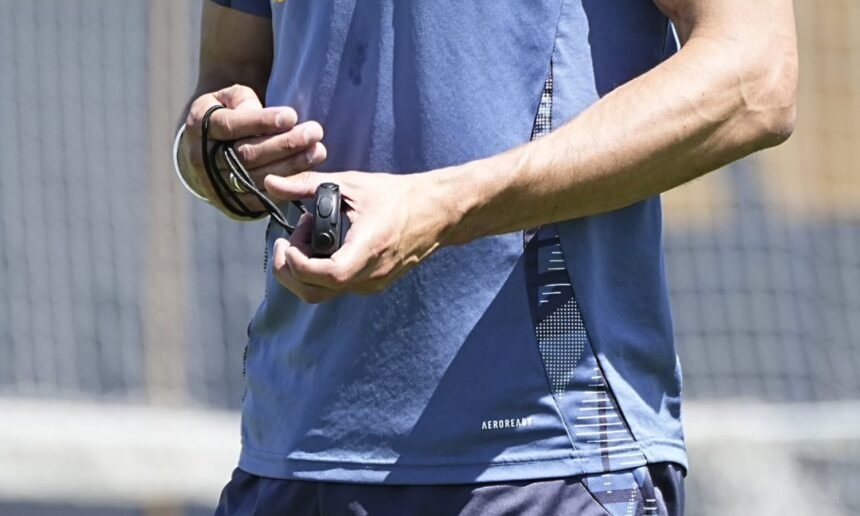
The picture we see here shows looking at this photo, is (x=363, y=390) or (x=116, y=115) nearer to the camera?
(x=363, y=390)

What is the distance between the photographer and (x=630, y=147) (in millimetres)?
1570

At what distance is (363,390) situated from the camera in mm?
1753

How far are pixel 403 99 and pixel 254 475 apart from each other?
0.54m

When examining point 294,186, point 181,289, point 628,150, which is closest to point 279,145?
point 294,186

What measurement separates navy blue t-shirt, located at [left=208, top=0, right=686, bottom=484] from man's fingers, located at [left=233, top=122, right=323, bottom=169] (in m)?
0.06

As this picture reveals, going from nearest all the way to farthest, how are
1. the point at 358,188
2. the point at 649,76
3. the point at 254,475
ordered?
the point at 358,188 → the point at 649,76 → the point at 254,475

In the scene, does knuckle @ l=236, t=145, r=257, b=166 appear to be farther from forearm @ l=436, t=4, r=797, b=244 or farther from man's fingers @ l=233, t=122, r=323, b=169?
forearm @ l=436, t=4, r=797, b=244

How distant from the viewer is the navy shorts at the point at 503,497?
66.0 inches

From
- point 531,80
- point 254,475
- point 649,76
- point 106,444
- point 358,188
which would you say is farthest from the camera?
point 106,444

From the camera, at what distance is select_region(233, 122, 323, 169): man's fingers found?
174cm

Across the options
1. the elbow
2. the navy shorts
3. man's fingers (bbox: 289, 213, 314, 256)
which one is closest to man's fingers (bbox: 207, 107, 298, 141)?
man's fingers (bbox: 289, 213, 314, 256)

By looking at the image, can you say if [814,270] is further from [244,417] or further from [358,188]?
[358,188]

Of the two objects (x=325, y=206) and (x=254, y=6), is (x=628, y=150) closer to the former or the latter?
(x=325, y=206)

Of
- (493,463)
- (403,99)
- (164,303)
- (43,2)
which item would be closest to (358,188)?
(403,99)
